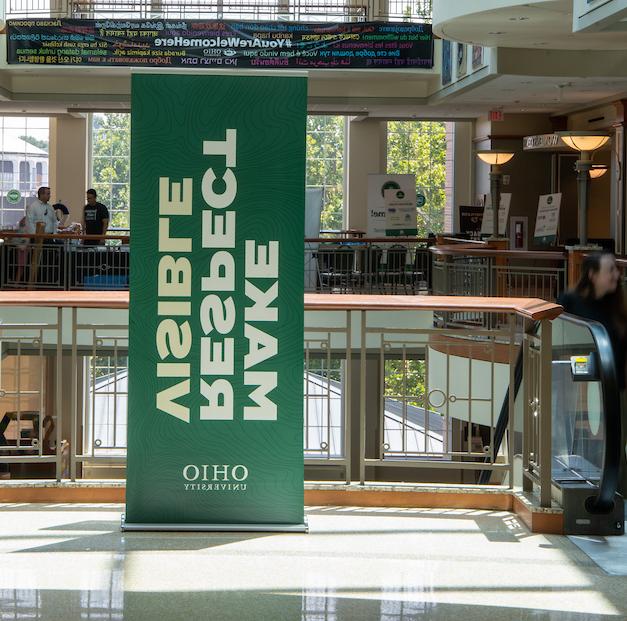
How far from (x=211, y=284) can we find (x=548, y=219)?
11080 millimetres

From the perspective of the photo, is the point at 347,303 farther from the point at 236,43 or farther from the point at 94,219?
the point at 94,219

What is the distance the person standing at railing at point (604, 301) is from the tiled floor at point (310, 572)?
52.1 inches

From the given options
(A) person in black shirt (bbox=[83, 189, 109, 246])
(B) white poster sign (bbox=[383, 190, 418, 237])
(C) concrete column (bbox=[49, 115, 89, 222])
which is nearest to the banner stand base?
(A) person in black shirt (bbox=[83, 189, 109, 246])

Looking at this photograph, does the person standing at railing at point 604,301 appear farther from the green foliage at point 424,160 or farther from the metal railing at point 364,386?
the green foliage at point 424,160

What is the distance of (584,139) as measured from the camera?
1213 centimetres

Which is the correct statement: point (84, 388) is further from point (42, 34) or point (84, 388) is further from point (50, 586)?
point (50, 586)

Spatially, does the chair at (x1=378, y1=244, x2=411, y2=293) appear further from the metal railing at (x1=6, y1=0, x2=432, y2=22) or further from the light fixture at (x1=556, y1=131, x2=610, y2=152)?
the metal railing at (x1=6, y1=0, x2=432, y2=22)

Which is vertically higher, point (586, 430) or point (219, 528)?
point (586, 430)

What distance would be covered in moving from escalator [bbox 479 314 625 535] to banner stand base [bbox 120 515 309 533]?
128 cm

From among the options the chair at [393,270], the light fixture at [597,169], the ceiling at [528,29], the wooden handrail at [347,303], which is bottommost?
the wooden handrail at [347,303]

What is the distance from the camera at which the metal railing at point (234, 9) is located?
63.8ft

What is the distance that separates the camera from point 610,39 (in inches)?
489

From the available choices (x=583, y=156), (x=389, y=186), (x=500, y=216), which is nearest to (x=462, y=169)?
(x=389, y=186)

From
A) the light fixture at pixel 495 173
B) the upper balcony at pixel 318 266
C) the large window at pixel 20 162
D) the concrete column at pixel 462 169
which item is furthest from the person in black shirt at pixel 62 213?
the light fixture at pixel 495 173
